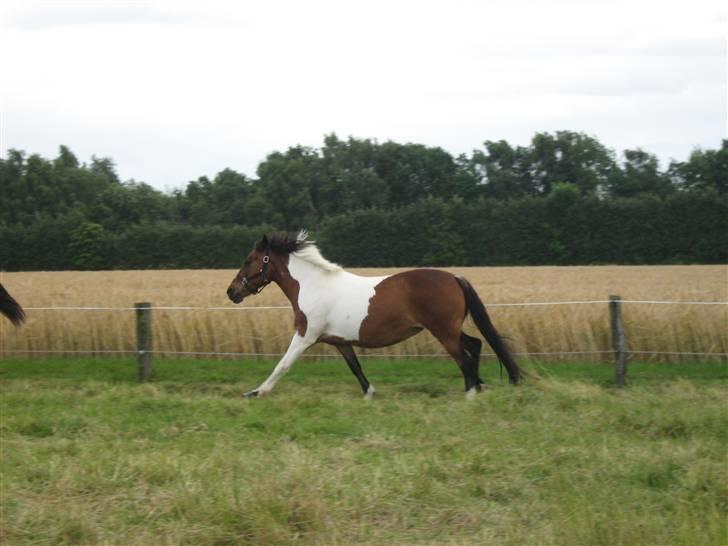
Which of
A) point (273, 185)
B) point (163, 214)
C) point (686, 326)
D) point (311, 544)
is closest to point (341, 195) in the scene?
point (273, 185)

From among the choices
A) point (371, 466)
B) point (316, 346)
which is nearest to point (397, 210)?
point (316, 346)

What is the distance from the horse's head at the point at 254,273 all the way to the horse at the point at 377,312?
225 mm

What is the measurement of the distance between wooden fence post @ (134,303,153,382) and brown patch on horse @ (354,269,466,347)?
3.39 meters

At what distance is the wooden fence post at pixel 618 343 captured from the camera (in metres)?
11.0

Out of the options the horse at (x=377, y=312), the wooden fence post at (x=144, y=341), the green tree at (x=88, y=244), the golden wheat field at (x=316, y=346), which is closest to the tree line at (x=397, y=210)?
the green tree at (x=88, y=244)

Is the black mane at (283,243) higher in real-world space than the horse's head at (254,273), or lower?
higher

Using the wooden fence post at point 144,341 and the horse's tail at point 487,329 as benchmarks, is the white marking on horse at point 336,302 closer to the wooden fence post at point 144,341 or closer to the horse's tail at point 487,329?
the horse's tail at point 487,329

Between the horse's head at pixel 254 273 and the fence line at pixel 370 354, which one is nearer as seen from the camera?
the horse's head at pixel 254 273

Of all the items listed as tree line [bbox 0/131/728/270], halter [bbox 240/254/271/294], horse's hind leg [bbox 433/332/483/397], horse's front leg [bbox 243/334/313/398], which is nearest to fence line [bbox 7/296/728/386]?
halter [bbox 240/254/271/294]

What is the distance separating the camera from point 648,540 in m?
4.76

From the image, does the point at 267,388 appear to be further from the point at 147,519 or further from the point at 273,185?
the point at 273,185

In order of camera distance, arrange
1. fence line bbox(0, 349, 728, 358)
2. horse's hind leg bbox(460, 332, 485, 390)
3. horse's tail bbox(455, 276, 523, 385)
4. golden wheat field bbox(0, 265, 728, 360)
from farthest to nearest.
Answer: golden wheat field bbox(0, 265, 728, 360), fence line bbox(0, 349, 728, 358), horse's hind leg bbox(460, 332, 485, 390), horse's tail bbox(455, 276, 523, 385)

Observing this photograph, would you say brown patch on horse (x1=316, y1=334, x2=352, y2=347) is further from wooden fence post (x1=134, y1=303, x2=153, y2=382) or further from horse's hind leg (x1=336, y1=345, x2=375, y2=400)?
wooden fence post (x1=134, y1=303, x2=153, y2=382)

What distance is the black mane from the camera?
1071cm
